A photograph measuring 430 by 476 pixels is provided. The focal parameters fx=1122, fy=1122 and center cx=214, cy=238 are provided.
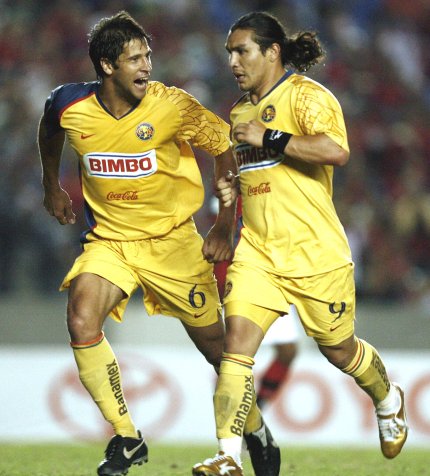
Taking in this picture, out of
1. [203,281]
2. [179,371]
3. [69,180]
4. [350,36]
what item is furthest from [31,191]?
[203,281]

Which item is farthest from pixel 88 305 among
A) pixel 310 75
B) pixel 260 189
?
→ pixel 310 75

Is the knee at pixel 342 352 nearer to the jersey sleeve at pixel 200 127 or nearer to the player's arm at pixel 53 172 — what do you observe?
the jersey sleeve at pixel 200 127

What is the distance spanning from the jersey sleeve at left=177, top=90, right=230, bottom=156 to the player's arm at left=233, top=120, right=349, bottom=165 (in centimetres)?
78

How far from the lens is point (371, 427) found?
1119 centimetres

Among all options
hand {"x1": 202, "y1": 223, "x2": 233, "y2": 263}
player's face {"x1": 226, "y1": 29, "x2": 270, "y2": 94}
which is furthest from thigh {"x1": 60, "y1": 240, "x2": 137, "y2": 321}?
player's face {"x1": 226, "y1": 29, "x2": 270, "y2": 94}

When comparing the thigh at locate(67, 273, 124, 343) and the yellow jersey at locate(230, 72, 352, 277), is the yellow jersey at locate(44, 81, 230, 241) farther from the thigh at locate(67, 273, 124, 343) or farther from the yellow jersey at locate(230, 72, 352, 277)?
the yellow jersey at locate(230, 72, 352, 277)

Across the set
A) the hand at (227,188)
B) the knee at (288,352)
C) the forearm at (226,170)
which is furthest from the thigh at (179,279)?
the knee at (288,352)

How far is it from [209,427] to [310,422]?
1010 mm

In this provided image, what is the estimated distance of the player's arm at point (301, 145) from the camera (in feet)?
19.0

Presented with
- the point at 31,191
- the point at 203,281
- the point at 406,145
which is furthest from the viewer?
the point at 406,145

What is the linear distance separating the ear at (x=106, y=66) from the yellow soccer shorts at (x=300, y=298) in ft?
4.24

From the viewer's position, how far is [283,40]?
6.24 metres

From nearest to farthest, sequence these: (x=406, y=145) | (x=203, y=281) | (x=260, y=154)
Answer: (x=260, y=154)
(x=203, y=281)
(x=406, y=145)

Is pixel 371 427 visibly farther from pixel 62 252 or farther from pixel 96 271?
pixel 96 271
